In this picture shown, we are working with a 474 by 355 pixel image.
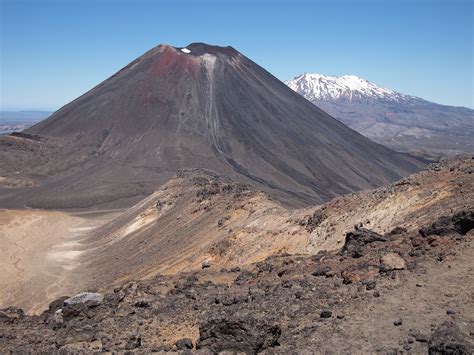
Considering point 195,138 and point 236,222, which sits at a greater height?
point 195,138

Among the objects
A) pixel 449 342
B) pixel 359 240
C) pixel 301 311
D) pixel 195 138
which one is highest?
pixel 195 138

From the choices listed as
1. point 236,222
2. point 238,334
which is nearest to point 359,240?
point 238,334

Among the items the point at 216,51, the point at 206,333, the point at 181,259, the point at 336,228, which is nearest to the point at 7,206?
the point at 181,259

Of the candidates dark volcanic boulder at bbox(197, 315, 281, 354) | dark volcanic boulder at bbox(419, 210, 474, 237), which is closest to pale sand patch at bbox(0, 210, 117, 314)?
dark volcanic boulder at bbox(197, 315, 281, 354)

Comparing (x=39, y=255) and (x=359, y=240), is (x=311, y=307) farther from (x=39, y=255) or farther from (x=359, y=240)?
(x=39, y=255)

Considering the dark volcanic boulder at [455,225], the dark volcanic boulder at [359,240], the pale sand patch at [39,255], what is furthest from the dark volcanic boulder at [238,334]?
the pale sand patch at [39,255]

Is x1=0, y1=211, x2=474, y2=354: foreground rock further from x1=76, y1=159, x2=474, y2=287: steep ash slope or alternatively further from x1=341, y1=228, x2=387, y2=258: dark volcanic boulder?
x1=76, y1=159, x2=474, y2=287: steep ash slope

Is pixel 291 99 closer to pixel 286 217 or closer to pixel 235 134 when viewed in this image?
pixel 235 134
